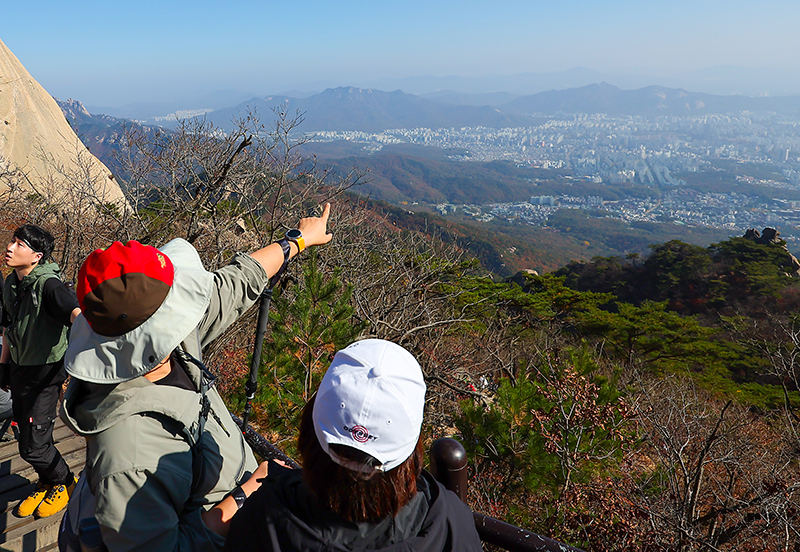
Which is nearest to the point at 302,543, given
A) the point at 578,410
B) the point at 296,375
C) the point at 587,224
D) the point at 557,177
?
the point at 296,375

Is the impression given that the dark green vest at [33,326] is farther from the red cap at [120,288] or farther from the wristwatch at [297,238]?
the red cap at [120,288]

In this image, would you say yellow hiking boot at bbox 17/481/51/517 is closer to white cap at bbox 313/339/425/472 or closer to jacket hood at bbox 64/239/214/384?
jacket hood at bbox 64/239/214/384

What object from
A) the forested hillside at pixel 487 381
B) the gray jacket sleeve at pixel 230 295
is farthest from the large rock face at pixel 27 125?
the gray jacket sleeve at pixel 230 295

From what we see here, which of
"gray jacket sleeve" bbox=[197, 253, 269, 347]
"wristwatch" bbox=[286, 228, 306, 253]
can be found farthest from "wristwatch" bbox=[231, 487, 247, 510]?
"wristwatch" bbox=[286, 228, 306, 253]

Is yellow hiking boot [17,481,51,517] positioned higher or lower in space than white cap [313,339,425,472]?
lower

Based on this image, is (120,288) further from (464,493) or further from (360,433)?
(464,493)

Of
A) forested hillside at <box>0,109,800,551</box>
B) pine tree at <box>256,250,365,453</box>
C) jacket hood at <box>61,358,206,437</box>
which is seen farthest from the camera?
forested hillside at <box>0,109,800,551</box>
